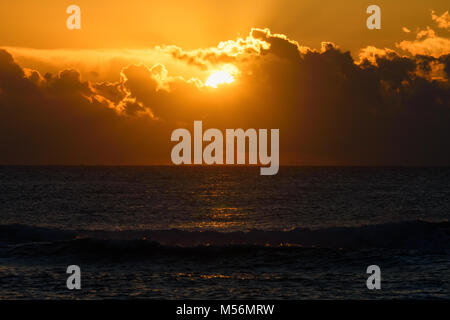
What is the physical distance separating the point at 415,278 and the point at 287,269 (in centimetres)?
553

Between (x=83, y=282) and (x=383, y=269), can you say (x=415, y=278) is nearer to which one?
(x=383, y=269)

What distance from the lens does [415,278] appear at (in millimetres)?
20531

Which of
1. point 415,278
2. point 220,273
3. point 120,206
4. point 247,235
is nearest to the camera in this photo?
point 415,278
